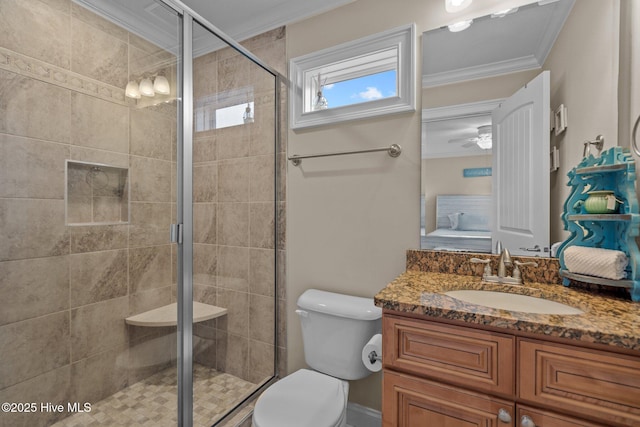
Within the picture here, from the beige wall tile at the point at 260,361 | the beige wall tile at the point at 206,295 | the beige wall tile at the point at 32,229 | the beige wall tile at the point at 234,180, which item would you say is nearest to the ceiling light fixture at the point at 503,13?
the beige wall tile at the point at 234,180

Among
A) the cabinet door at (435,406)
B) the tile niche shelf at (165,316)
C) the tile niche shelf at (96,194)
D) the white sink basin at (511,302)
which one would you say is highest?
the tile niche shelf at (96,194)

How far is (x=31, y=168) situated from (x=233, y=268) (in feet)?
3.11

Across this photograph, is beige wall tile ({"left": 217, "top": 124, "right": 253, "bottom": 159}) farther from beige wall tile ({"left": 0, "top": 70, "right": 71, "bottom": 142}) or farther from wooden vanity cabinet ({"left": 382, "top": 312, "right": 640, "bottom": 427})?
wooden vanity cabinet ({"left": 382, "top": 312, "right": 640, "bottom": 427})

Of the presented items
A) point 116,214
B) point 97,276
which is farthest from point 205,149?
point 97,276

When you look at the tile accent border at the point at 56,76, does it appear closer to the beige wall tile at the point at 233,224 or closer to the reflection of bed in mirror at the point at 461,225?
the beige wall tile at the point at 233,224

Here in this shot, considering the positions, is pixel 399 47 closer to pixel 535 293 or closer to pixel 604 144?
pixel 604 144

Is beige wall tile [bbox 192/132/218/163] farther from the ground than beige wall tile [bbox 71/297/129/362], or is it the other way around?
beige wall tile [bbox 192/132/218/163]

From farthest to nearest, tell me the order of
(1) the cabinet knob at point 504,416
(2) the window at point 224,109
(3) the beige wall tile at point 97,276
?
(2) the window at point 224,109
(3) the beige wall tile at point 97,276
(1) the cabinet knob at point 504,416

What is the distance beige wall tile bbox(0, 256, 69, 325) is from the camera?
41.8 inches

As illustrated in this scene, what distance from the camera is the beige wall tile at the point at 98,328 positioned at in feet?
3.89

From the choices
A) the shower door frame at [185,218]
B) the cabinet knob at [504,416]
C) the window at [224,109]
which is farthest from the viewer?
the window at [224,109]

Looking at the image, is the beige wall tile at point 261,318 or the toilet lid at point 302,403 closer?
the toilet lid at point 302,403

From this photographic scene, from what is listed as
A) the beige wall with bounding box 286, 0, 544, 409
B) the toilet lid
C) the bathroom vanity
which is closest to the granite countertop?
the bathroom vanity

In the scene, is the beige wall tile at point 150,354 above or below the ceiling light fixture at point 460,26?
below
